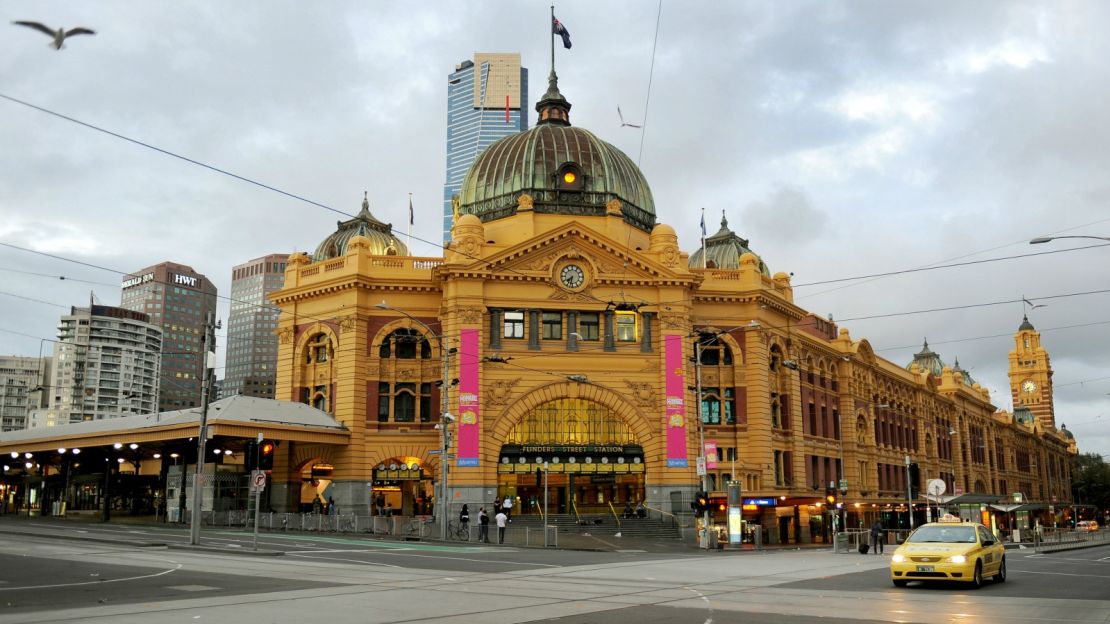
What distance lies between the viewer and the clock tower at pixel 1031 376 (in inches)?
7589

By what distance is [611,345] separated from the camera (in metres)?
59.8

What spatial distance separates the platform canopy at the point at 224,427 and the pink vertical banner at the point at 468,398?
814 centimetres

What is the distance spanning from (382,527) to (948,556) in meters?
32.9

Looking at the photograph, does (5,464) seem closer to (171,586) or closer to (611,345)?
(611,345)

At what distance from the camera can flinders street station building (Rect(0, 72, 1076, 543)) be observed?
190ft

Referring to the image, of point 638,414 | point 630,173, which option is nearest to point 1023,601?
point 638,414

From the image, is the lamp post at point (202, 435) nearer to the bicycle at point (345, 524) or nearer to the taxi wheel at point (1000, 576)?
the bicycle at point (345, 524)

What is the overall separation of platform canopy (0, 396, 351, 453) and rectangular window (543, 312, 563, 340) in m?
13.7

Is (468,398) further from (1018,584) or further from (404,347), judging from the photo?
(1018,584)

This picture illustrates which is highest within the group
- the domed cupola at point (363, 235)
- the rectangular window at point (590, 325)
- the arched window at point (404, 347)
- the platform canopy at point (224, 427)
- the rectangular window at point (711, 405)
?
the domed cupola at point (363, 235)

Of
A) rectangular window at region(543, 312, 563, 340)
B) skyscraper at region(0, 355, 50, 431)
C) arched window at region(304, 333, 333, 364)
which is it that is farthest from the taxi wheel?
skyscraper at region(0, 355, 50, 431)

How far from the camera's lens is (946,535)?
77.7 ft

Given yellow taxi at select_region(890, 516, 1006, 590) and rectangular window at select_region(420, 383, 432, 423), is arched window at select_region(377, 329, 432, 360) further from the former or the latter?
yellow taxi at select_region(890, 516, 1006, 590)

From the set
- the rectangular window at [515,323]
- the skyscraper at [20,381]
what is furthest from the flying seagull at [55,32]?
the skyscraper at [20,381]
